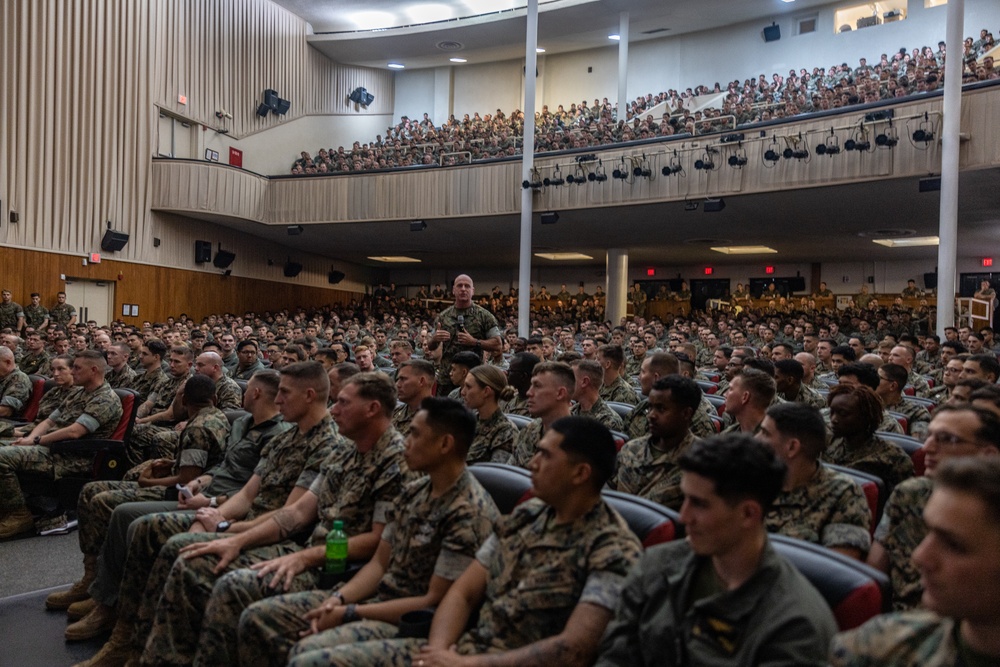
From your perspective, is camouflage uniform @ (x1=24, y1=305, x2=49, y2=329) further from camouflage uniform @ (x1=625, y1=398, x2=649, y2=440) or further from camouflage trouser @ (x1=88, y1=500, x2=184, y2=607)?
camouflage uniform @ (x1=625, y1=398, x2=649, y2=440)

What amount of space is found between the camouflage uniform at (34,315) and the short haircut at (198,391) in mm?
9784

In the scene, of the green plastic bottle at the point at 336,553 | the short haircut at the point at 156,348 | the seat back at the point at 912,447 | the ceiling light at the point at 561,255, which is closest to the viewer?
the green plastic bottle at the point at 336,553

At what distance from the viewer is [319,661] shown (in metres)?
1.84

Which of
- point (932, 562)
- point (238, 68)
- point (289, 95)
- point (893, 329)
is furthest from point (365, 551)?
point (289, 95)

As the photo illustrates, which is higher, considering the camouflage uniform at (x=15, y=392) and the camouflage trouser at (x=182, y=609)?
the camouflage uniform at (x=15, y=392)

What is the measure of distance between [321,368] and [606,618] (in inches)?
71.5

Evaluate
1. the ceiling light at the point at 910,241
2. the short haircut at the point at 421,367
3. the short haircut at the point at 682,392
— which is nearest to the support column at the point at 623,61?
the ceiling light at the point at 910,241

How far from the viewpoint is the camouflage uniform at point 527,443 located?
10.7 ft

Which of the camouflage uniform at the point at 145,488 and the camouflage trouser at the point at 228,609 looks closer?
the camouflage trouser at the point at 228,609

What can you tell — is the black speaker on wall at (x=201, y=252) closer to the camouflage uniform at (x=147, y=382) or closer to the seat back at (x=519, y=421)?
the camouflage uniform at (x=147, y=382)

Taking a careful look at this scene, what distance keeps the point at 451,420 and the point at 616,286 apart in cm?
1441

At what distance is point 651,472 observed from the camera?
8.98 feet

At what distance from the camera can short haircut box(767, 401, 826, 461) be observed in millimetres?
2248

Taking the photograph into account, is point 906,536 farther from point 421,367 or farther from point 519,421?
point 421,367
